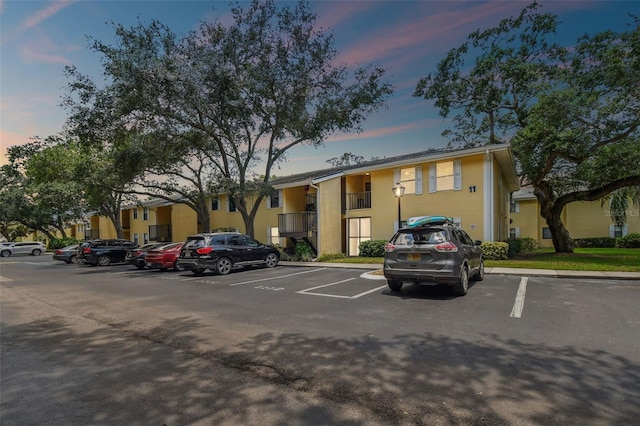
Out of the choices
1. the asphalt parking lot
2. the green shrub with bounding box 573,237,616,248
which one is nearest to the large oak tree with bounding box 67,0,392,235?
the asphalt parking lot

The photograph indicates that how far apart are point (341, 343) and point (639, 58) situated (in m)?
17.7

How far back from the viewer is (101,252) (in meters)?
22.2

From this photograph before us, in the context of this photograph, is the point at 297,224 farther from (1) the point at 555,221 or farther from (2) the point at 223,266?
(1) the point at 555,221

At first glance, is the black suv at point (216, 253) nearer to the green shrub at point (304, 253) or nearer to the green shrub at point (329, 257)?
the green shrub at point (304, 253)

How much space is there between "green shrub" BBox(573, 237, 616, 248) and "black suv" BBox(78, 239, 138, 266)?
3396cm

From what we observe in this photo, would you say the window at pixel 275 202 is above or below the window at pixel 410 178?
Answer: below

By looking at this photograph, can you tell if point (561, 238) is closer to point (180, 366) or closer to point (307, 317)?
point (307, 317)

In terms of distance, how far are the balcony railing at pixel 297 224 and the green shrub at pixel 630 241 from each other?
74.5 feet

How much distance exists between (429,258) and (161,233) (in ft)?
104

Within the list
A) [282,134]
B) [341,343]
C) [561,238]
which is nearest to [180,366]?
[341,343]

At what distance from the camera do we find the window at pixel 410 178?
1895 cm

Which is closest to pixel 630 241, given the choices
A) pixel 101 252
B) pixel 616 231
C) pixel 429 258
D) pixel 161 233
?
pixel 616 231

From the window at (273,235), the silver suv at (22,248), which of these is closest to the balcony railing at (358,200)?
the window at (273,235)

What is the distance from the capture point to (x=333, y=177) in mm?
21172
